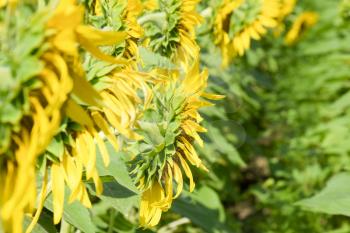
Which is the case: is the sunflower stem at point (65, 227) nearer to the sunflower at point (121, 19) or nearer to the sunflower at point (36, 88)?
the sunflower at point (121, 19)

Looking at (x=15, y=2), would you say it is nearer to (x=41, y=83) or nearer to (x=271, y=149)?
(x=41, y=83)

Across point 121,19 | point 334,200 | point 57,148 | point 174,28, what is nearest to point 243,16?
point 174,28

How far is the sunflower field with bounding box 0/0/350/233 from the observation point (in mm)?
875

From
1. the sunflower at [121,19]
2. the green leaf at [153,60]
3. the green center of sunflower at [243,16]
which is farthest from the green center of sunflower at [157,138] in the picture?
the green center of sunflower at [243,16]

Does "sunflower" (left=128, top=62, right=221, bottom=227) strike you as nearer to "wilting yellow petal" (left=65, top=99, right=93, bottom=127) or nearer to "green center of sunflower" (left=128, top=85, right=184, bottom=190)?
"green center of sunflower" (left=128, top=85, right=184, bottom=190)

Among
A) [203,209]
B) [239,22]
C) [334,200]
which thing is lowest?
[203,209]

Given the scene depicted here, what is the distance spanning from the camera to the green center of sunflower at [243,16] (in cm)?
235

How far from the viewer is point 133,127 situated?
1253mm

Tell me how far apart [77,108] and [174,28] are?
2.91 feet

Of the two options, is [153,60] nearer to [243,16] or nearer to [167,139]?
[167,139]

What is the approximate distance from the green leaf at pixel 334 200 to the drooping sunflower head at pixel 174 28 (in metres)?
0.48

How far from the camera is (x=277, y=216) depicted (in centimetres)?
301

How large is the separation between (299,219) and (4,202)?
6.99ft

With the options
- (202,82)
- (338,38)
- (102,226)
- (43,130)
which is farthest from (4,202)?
(338,38)
